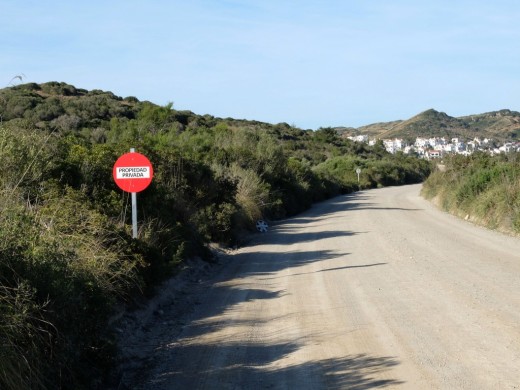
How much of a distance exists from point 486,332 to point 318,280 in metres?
4.84

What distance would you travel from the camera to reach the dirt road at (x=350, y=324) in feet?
22.9

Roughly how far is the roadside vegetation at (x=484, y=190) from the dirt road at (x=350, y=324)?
199 inches

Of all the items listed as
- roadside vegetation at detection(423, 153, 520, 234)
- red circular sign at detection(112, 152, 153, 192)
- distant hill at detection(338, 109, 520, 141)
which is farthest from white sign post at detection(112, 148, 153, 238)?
distant hill at detection(338, 109, 520, 141)

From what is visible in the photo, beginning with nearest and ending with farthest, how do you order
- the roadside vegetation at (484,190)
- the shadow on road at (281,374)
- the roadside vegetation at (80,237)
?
the roadside vegetation at (80,237) → the shadow on road at (281,374) → the roadside vegetation at (484,190)

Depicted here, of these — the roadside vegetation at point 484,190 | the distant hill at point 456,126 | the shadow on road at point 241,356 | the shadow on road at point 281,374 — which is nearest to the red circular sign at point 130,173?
the shadow on road at point 241,356

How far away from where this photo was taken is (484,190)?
2716 cm

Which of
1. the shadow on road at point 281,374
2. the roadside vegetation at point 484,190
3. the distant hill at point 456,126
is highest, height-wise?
the distant hill at point 456,126

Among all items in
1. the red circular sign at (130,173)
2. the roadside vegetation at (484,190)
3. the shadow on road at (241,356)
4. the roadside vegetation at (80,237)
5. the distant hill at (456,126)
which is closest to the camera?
the roadside vegetation at (80,237)

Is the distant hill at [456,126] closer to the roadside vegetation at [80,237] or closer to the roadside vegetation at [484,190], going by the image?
the roadside vegetation at [484,190]

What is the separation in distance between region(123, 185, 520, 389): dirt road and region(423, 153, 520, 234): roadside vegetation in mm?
5061

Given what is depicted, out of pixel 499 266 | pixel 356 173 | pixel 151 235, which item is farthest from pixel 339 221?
pixel 356 173

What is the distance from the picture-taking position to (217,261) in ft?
54.7

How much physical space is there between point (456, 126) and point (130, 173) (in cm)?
16926

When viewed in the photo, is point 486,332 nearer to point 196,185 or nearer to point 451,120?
point 196,185
